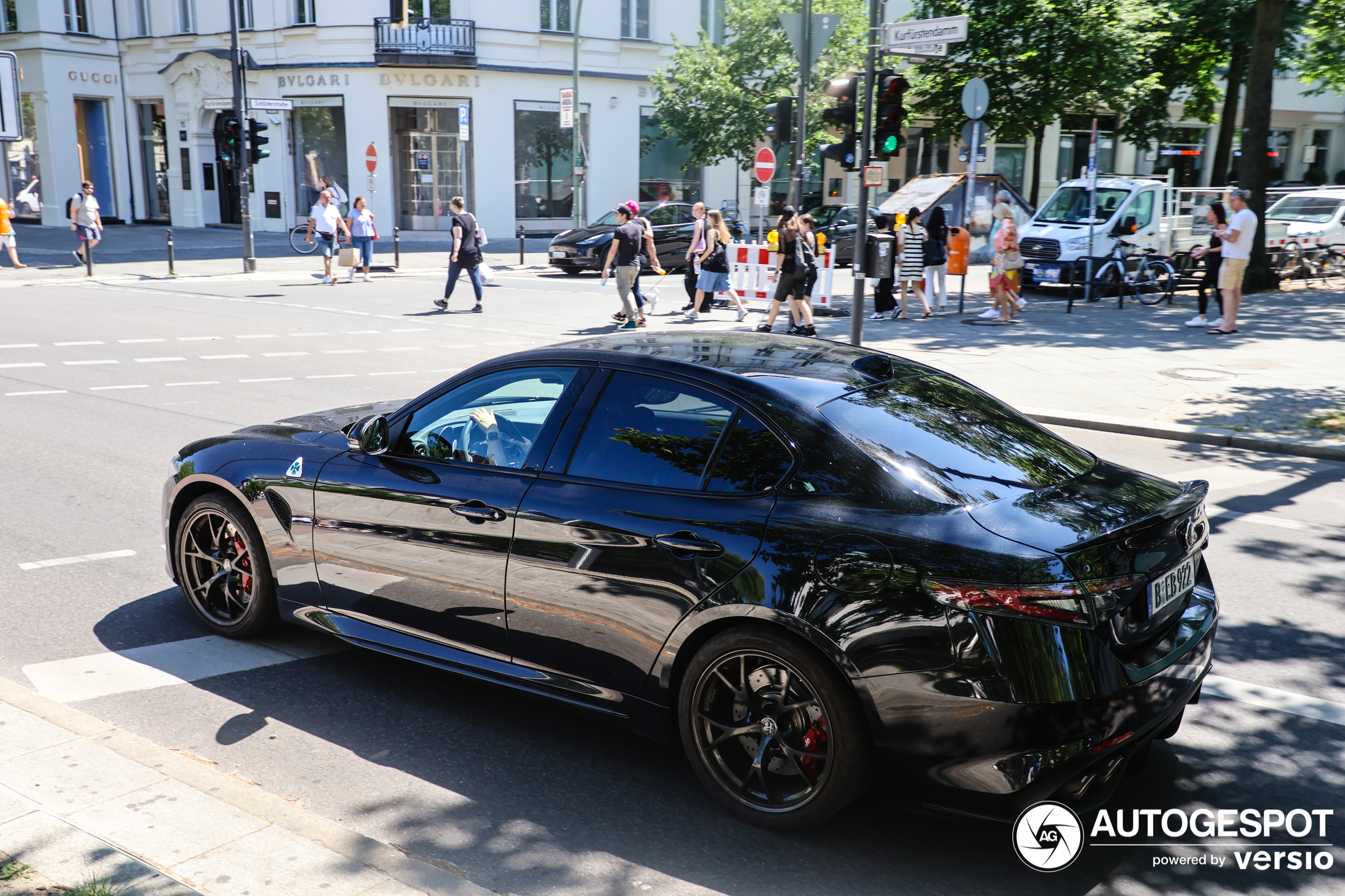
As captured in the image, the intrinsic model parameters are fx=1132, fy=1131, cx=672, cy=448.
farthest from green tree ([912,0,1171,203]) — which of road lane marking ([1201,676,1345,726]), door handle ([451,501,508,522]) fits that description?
door handle ([451,501,508,522])

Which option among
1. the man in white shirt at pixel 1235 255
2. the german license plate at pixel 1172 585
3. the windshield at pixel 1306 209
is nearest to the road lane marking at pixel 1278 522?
the german license plate at pixel 1172 585

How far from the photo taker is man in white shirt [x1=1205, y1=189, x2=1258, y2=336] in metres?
15.7

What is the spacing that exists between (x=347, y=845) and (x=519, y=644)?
1.03m

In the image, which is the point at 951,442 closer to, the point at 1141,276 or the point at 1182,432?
the point at 1182,432

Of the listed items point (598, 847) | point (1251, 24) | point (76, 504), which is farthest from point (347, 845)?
point (1251, 24)

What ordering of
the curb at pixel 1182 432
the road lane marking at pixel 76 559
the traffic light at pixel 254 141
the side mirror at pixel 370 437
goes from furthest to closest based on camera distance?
1. the traffic light at pixel 254 141
2. the curb at pixel 1182 432
3. the road lane marking at pixel 76 559
4. the side mirror at pixel 370 437

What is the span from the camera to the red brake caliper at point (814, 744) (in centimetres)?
353

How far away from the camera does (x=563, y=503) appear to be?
4070 millimetres

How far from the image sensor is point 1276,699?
4.74m

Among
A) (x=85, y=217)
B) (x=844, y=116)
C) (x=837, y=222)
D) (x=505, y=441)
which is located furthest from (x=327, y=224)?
(x=505, y=441)

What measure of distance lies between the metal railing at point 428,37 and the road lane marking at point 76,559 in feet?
103

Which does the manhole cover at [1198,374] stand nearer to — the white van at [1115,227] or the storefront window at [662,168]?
the white van at [1115,227]

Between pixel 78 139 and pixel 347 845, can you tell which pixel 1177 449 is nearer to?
pixel 347 845

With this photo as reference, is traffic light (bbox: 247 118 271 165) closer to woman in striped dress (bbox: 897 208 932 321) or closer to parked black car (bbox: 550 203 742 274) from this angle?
parked black car (bbox: 550 203 742 274)
